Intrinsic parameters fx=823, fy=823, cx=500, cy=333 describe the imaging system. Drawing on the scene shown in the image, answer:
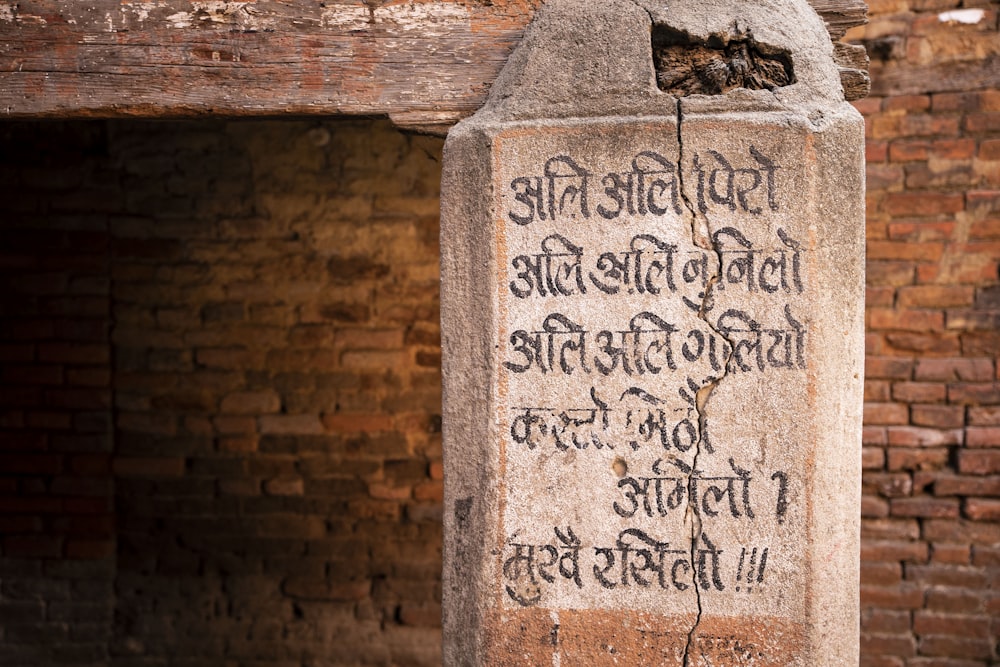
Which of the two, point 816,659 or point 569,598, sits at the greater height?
point 569,598

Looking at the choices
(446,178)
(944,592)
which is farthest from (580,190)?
(944,592)

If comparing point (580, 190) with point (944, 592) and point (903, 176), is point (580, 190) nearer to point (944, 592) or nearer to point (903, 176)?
point (903, 176)

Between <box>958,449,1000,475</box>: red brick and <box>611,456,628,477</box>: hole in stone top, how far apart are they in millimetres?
1853

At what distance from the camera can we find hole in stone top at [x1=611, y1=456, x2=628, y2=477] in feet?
6.23

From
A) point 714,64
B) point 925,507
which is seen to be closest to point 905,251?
point 925,507

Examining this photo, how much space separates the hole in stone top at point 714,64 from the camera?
192cm

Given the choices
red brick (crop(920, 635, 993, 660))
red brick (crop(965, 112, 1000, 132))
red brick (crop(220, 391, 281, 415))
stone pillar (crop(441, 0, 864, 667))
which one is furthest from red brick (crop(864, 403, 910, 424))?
red brick (crop(220, 391, 281, 415))

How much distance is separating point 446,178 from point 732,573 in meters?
1.13

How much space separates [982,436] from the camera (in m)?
3.06

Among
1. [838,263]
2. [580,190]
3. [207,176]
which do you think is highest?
[207,176]

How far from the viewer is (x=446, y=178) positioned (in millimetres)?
1979

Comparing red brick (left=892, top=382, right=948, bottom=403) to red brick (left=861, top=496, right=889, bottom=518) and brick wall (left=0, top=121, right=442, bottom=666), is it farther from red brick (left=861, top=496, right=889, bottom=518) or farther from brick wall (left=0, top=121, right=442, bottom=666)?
brick wall (left=0, top=121, right=442, bottom=666)

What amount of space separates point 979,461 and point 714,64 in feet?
6.71

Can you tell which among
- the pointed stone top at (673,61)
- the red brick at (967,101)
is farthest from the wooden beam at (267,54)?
the red brick at (967,101)
